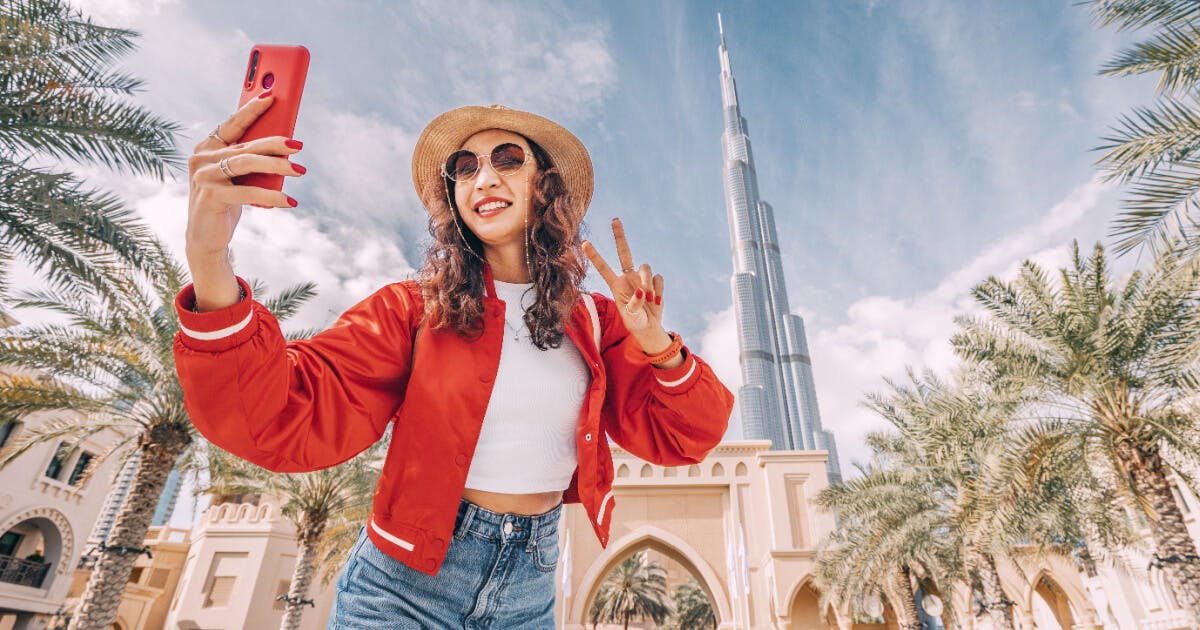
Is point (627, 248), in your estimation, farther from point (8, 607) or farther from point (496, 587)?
point (8, 607)

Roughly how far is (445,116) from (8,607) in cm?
2345

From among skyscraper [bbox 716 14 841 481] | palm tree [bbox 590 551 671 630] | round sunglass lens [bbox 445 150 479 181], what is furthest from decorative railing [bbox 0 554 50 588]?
skyscraper [bbox 716 14 841 481]

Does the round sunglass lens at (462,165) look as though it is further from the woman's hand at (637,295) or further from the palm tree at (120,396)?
the palm tree at (120,396)

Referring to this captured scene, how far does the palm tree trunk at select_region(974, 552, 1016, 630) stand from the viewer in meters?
13.7

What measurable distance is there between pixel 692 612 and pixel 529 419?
40.8 meters

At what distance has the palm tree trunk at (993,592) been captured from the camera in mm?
13656

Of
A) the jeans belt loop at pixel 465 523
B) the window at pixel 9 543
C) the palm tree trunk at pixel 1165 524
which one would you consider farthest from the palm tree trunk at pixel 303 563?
the palm tree trunk at pixel 1165 524

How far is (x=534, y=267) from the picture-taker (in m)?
1.77

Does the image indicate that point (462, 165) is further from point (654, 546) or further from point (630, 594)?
point (630, 594)

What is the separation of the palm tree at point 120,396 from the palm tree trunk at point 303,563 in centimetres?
464

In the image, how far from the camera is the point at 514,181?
1.85 meters

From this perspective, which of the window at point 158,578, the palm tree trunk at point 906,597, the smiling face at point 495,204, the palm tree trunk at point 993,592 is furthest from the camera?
the window at point 158,578

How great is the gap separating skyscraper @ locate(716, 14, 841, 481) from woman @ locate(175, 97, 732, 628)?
166m

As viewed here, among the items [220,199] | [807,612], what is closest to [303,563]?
[220,199]
